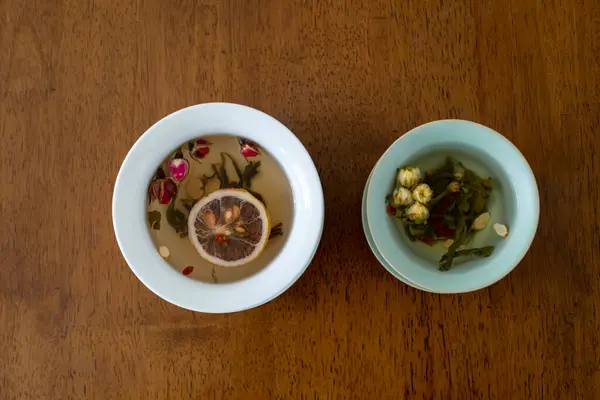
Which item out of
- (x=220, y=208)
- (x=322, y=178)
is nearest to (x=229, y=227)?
(x=220, y=208)

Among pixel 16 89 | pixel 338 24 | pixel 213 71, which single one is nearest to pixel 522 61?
pixel 338 24


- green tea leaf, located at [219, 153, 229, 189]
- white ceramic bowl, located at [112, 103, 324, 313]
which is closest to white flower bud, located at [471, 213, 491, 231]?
white ceramic bowl, located at [112, 103, 324, 313]

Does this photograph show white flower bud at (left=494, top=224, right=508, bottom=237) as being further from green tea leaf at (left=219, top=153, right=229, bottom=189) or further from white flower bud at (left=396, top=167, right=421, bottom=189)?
green tea leaf at (left=219, top=153, right=229, bottom=189)

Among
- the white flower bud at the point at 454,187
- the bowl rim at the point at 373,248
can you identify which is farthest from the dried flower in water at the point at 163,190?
the white flower bud at the point at 454,187

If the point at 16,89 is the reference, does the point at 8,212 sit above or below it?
below

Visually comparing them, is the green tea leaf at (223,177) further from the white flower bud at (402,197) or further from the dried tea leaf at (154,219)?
the white flower bud at (402,197)

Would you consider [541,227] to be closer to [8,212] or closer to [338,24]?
→ [338,24]
